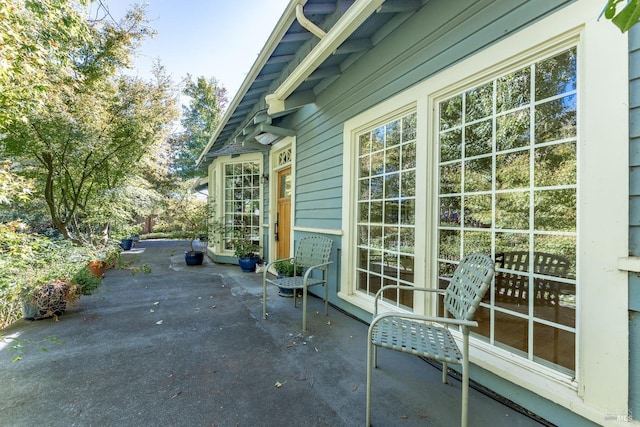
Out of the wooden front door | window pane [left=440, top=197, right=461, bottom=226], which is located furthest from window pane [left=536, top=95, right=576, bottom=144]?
the wooden front door

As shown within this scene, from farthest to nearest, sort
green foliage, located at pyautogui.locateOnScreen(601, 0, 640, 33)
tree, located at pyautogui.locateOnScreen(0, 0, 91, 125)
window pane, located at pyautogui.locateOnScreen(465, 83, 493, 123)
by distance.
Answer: tree, located at pyautogui.locateOnScreen(0, 0, 91, 125), window pane, located at pyautogui.locateOnScreen(465, 83, 493, 123), green foliage, located at pyautogui.locateOnScreen(601, 0, 640, 33)

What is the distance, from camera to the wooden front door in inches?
197

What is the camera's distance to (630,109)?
4.03ft

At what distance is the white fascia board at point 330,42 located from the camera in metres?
1.99

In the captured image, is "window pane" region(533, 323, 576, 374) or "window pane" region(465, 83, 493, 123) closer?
"window pane" region(533, 323, 576, 374)

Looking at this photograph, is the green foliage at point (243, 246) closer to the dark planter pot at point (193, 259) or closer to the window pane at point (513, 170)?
the dark planter pot at point (193, 259)

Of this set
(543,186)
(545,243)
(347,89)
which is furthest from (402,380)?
(347,89)

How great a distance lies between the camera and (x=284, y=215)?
5164mm

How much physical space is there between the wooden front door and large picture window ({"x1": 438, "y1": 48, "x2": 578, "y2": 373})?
3.31 metres

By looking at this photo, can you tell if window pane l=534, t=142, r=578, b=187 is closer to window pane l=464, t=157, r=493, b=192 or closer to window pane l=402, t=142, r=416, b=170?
window pane l=464, t=157, r=493, b=192

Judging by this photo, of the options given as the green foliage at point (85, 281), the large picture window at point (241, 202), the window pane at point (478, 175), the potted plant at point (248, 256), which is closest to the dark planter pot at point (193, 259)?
the large picture window at point (241, 202)

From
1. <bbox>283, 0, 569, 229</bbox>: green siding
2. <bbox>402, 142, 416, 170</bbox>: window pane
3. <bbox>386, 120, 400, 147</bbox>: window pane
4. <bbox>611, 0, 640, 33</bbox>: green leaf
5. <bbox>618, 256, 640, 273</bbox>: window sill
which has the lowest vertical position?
<bbox>618, 256, 640, 273</bbox>: window sill

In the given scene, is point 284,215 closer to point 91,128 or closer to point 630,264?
point 91,128

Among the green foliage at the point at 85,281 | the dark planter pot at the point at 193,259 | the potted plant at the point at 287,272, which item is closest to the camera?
the green foliage at the point at 85,281
